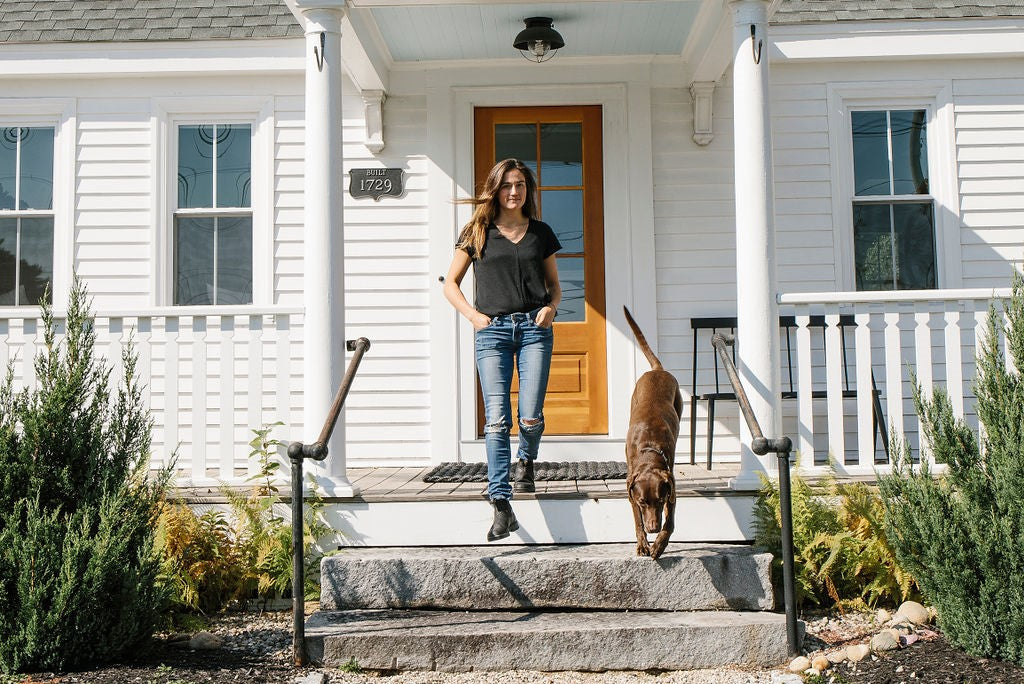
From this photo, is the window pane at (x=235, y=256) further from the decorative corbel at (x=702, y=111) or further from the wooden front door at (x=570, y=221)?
the decorative corbel at (x=702, y=111)

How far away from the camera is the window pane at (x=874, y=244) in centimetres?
666

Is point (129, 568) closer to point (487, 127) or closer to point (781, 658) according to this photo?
point (781, 658)

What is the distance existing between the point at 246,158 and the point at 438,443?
260 centimetres

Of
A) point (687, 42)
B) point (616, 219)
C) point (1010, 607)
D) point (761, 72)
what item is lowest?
point (1010, 607)

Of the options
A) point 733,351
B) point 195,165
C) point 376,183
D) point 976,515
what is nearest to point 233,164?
point 195,165

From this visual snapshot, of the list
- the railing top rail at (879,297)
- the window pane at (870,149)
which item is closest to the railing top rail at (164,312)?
the railing top rail at (879,297)

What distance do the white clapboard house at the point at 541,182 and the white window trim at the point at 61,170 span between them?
22 millimetres

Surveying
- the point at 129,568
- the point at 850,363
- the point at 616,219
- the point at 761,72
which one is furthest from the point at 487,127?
the point at 129,568

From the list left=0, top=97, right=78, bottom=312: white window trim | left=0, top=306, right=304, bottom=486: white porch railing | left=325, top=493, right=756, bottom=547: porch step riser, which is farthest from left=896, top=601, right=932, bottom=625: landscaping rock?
left=0, top=97, right=78, bottom=312: white window trim

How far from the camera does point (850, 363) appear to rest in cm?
647

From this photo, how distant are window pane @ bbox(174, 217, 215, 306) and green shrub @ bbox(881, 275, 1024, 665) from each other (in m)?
4.90

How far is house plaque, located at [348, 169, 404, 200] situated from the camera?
259 inches

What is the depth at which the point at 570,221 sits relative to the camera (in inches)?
259

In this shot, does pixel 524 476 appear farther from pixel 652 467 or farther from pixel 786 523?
pixel 786 523
